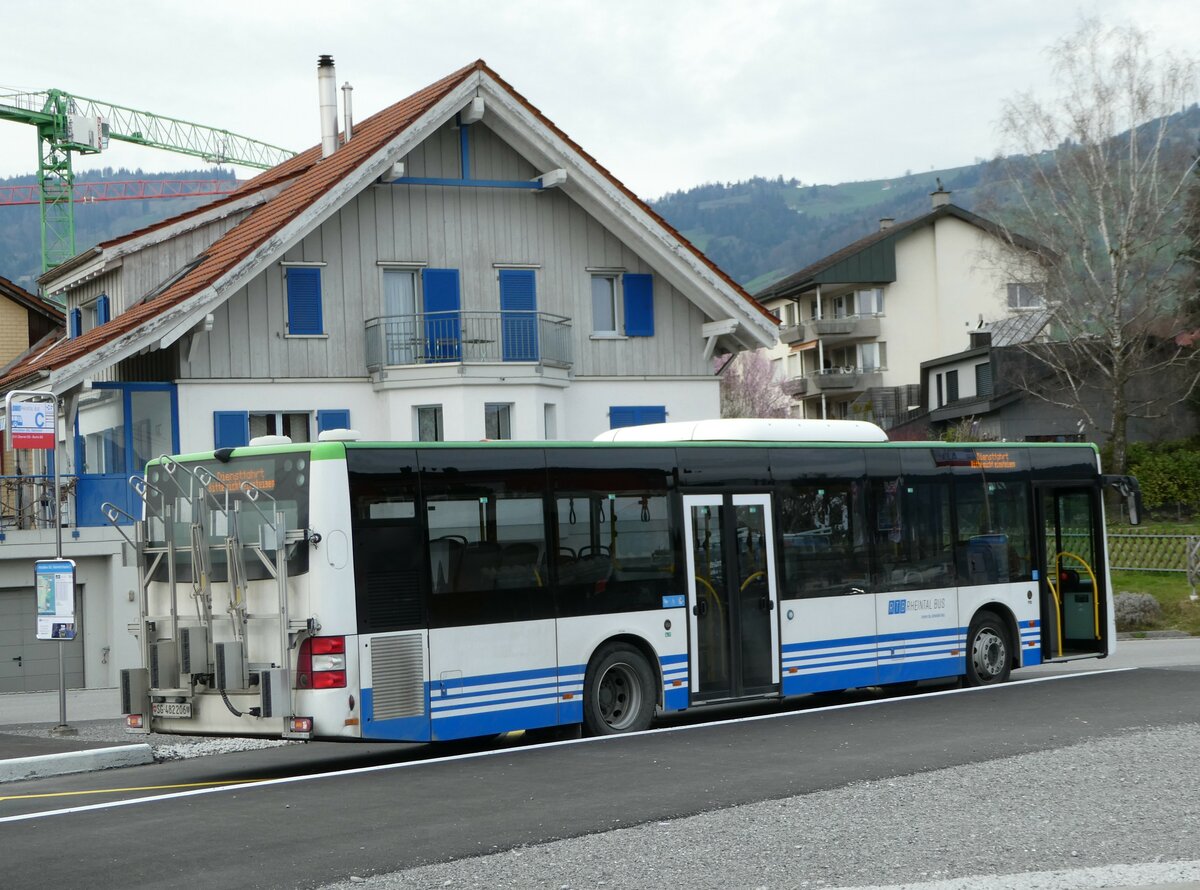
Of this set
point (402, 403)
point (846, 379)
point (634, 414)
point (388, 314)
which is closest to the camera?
point (402, 403)

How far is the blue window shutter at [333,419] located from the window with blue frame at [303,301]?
4.59 ft

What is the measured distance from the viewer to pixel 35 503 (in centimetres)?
2633

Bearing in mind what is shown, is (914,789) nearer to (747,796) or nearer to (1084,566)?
(747,796)

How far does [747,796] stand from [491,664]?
13.8 feet

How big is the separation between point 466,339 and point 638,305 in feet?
12.9

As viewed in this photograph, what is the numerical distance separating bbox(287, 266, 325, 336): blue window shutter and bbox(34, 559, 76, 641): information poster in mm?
10727

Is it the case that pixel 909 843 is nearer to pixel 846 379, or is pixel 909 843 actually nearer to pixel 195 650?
pixel 195 650

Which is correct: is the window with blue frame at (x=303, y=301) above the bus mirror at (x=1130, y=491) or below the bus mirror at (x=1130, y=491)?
above

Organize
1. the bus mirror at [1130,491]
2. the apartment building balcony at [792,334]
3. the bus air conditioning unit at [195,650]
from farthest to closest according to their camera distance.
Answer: the apartment building balcony at [792,334]
the bus mirror at [1130,491]
the bus air conditioning unit at [195,650]

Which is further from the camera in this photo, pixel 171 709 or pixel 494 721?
pixel 494 721

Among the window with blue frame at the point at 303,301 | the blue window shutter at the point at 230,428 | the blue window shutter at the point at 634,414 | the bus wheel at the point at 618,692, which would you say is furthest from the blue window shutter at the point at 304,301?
the bus wheel at the point at 618,692

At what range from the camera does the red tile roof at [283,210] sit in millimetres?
26484

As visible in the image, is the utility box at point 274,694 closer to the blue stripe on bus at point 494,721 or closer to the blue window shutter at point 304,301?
the blue stripe on bus at point 494,721

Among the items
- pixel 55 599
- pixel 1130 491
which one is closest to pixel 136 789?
pixel 55 599
